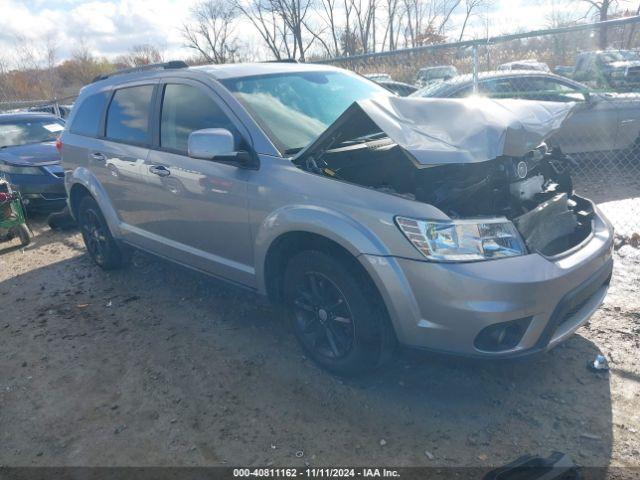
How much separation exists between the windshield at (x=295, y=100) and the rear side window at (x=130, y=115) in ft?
3.22

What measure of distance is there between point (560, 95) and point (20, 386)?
23.6 feet

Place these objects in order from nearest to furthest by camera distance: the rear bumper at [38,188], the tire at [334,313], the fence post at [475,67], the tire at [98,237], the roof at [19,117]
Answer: the tire at [334,313] → the tire at [98,237] → the fence post at [475,67] → the rear bumper at [38,188] → the roof at [19,117]

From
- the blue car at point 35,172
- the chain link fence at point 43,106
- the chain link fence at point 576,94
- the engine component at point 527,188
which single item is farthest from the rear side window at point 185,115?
the chain link fence at point 43,106

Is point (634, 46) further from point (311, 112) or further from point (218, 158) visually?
point (218, 158)

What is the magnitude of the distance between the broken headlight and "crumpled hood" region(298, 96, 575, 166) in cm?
35

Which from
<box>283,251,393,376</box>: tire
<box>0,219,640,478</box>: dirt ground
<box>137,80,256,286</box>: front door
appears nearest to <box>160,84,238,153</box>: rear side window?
<box>137,80,256,286</box>: front door

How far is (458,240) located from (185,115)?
7.60ft

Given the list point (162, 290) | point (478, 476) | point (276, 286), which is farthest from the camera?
point (162, 290)

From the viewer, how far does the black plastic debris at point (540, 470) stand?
2277mm

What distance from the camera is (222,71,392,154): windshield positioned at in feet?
11.2

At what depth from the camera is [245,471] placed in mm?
2555

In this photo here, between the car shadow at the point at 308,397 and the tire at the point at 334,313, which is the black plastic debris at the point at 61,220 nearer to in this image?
the car shadow at the point at 308,397

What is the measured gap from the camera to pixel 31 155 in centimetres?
796

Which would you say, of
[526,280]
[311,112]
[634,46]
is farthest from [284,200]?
[634,46]
